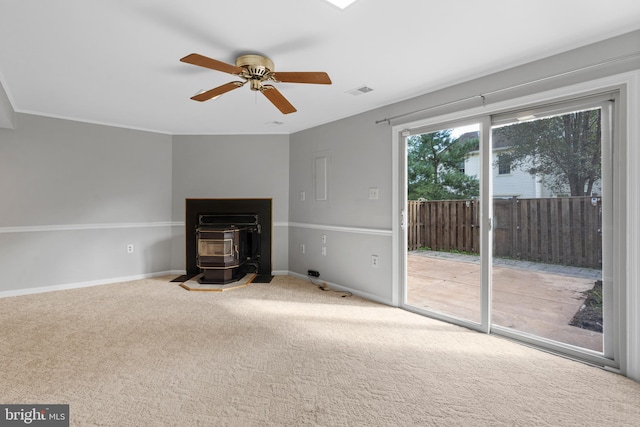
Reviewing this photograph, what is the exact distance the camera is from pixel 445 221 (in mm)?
3061

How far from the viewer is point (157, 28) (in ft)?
6.64

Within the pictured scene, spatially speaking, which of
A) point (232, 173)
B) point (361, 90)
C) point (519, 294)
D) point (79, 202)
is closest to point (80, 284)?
point (79, 202)

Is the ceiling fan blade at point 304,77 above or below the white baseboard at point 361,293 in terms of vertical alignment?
above

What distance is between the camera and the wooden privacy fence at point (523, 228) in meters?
2.27

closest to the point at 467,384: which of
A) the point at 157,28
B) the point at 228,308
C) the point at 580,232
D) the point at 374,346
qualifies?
→ the point at 374,346

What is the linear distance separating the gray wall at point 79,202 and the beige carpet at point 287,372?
0.87 metres

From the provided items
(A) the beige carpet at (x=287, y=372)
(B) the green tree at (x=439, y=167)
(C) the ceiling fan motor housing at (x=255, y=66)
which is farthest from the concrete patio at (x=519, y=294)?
(C) the ceiling fan motor housing at (x=255, y=66)

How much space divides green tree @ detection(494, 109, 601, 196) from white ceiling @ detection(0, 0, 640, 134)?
0.53 metres

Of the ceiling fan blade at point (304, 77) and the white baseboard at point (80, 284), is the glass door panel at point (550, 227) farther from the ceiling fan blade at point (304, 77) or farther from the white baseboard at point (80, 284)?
the white baseboard at point (80, 284)

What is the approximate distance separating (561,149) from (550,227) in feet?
2.02

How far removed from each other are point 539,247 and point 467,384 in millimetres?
1326

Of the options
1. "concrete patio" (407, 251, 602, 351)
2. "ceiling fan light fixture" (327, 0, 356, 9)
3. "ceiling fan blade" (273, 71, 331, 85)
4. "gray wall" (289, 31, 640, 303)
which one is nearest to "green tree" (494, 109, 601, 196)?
"gray wall" (289, 31, 640, 303)

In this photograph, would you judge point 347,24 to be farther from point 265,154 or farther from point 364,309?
point 265,154

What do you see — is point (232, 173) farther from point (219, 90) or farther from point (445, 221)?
point (445, 221)
